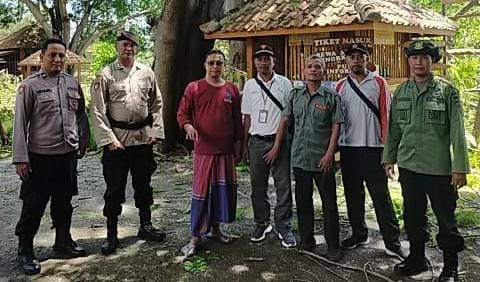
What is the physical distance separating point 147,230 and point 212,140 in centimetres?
119

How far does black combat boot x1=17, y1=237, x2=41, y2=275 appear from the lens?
14.0ft

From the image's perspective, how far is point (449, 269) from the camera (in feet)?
12.9

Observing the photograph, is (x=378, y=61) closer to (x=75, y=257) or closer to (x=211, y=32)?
(x=211, y=32)

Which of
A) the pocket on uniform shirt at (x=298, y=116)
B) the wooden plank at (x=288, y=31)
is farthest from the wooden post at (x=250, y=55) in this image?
the pocket on uniform shirt at (x=298, y=116)

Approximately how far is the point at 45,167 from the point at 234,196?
1.60m

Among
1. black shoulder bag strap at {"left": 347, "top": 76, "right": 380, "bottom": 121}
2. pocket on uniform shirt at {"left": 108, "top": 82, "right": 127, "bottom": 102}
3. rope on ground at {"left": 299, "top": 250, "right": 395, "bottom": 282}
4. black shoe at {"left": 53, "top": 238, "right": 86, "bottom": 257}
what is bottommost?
rope on ground at {"left": 299, "top": 250, "right": 395, "bottom": 282}

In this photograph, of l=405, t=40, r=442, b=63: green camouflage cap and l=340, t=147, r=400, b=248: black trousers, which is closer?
l=405, t=40, r=442, b=63: green camouflage cap

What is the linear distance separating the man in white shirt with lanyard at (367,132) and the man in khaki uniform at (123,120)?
1632mm

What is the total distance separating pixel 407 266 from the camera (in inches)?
162

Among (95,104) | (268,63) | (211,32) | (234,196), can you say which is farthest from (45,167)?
(211,32)

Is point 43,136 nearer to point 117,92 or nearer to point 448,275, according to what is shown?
point 117,92

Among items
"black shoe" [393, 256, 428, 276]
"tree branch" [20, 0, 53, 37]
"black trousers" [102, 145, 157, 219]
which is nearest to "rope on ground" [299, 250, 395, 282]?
"black shoe" [393, 256, 428, 276]

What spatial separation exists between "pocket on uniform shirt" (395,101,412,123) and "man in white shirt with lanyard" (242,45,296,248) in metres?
1.02

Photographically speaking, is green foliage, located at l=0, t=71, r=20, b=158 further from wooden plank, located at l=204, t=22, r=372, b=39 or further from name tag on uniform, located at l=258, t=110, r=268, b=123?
name tag on uniform, located at l=258, t=110, r=268, b=123
